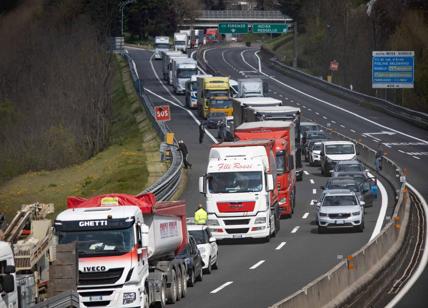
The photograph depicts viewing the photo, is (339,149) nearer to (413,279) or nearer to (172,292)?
(413,279)

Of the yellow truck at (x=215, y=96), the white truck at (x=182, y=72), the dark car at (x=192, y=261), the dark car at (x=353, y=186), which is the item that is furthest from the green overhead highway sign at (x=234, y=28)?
the dark car at (x=192, y=261)

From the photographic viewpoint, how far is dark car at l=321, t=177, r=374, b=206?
49.1 m

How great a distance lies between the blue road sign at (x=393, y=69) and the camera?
88363 mm

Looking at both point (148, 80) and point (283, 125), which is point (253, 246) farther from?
point (148, 80)

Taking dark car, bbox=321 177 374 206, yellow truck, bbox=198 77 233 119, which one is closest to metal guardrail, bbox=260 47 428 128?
yellow truck, bbox=198 77 233 119

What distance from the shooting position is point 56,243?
24.9 m

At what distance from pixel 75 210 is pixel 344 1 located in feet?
408

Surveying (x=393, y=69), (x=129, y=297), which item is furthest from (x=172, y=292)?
(x=393, y=69)

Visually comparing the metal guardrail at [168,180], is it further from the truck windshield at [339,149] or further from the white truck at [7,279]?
the white truck at [7,279]

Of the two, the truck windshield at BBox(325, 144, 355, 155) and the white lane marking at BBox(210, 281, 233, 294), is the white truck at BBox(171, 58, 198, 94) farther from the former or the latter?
the white lane marking at BBox(210, 281, 233, 294)

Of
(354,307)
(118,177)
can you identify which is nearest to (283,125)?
(118,177)

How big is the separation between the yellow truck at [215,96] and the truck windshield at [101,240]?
2562 inches

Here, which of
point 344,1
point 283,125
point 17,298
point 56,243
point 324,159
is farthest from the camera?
point 344,1

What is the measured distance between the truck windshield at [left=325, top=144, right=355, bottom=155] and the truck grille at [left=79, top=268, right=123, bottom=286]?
131 ft
